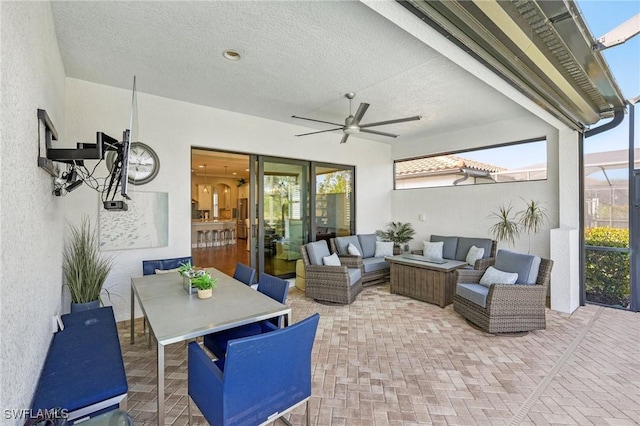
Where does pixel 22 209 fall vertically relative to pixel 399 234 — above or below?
above

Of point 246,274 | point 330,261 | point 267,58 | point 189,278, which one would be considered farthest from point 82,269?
point 330,261

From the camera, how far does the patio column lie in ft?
13.5

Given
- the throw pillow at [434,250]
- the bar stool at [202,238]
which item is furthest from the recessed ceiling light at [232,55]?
the bar stool at [202,238]

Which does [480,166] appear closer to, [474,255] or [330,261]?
[474,255]

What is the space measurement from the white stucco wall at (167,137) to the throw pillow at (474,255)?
337 centimetres

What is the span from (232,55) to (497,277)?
3995mm

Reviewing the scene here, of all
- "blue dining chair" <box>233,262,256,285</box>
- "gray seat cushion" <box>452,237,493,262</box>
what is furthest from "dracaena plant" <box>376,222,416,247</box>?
"blue dining chair" <box>233,262,256,285</box>

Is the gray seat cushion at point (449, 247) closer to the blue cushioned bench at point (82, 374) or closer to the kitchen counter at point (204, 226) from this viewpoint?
the blue cushioned bench at point (82, 374)

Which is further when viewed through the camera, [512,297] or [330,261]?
[330,261]

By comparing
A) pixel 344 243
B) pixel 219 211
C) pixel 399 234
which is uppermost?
pixel 219 211

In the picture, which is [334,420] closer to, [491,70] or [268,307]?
→ [268,307]

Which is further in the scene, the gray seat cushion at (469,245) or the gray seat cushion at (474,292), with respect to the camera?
the gray seat cushion at (469,245)

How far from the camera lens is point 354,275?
4.68 meters

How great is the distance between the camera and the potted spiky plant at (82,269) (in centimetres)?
311
